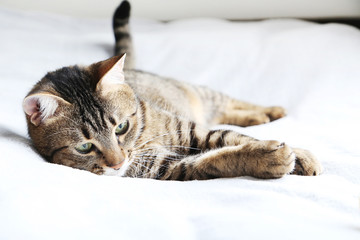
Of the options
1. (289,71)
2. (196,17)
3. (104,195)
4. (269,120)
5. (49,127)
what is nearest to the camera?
(104,195)

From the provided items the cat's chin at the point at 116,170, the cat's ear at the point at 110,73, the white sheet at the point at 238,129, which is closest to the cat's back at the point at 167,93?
the white sheet at the point at 238,129

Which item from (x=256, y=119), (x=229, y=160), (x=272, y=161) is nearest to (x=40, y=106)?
(x=229, y=160)

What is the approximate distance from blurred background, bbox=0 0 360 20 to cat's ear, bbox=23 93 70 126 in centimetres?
195

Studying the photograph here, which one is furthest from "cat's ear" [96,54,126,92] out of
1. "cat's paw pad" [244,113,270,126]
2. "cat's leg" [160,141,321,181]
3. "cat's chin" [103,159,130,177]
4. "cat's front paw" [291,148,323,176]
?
"cat's paw pad" [244,113,270,126]

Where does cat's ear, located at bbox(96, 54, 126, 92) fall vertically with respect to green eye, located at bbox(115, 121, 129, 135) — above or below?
above

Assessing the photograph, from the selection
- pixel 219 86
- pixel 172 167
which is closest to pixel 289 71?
pixel 219 86

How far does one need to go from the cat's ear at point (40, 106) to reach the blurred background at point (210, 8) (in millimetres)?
1950

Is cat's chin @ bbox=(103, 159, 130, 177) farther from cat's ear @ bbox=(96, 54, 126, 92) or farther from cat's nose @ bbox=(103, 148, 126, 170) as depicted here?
cat's ear @ bbox=(96, 54, 126, 92)

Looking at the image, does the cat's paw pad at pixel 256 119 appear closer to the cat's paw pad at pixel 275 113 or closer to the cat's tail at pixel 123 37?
the cat's paw pad at pixel 275 113

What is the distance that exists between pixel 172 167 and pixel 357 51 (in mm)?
1349

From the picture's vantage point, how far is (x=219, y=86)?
2115 millimetres

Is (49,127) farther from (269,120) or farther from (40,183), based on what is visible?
(269,120)

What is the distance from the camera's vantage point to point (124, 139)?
124cm

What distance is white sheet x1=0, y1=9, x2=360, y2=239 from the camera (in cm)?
77
